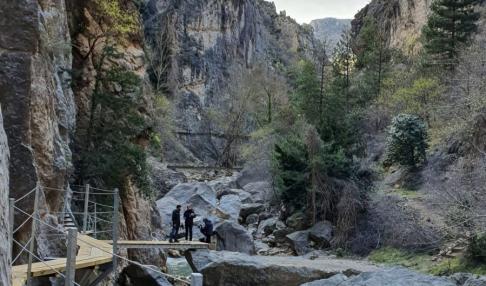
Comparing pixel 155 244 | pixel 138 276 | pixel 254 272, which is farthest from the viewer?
pixel 138 276

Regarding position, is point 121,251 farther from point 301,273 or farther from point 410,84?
point 410,84

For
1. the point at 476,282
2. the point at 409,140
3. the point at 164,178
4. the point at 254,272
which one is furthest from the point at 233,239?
the point at 164,178

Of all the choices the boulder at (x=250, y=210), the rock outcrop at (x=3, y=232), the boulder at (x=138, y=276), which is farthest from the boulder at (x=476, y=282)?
the boulder at (x=250, y=210)

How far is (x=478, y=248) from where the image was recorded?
53.1ft

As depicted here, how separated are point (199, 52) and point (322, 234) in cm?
4565

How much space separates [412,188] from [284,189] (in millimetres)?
6308

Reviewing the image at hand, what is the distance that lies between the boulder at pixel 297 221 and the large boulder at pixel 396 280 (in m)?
14.1

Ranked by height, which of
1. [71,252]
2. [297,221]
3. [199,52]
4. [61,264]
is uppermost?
[199,52]

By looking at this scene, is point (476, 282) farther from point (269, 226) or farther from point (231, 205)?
point (231, 205)

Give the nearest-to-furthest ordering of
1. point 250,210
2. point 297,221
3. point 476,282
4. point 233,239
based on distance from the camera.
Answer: point 476,282
point 233,239
point 297,221
point 250,210

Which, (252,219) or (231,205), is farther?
(231,205)

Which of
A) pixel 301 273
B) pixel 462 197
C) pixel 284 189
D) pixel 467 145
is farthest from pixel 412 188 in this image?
pixel 301 273

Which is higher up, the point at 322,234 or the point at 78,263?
the point at 78,263

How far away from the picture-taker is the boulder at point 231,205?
30.5 meters
